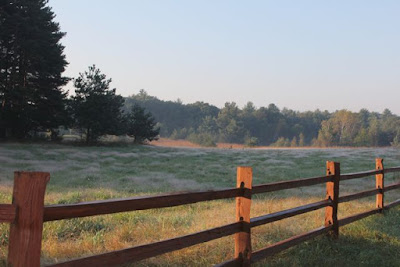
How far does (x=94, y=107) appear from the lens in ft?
129

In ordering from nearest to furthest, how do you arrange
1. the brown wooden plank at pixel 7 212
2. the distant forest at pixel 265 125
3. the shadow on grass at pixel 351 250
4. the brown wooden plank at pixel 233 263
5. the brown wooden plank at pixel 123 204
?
the brown wooden plank at pixel 7 212
the brown wooden plank at pixel 123 204
the brown wooden plank at pixel 233 263
the shadow on grass at pixel 351 250
the distant forest at pixel 265 125

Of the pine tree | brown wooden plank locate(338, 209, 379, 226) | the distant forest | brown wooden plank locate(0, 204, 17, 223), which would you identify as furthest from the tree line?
the distant forest

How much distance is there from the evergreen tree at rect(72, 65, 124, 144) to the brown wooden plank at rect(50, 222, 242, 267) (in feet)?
121

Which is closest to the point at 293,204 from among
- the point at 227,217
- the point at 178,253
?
the point at 227,217

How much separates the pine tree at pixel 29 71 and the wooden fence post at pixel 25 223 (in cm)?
3575

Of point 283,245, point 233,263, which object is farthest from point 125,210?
point 283,245

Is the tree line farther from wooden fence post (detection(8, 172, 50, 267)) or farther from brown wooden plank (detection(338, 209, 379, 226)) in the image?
wooden fence post (detection(8, 172, 50, 267))

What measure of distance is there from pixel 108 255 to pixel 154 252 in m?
0.58

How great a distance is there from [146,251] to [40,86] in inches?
1505

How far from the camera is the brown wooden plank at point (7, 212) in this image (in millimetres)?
2334

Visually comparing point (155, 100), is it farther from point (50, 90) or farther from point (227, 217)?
point (227, 217)

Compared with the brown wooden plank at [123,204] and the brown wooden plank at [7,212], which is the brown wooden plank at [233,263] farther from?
the brown wooden plank at [7,212]

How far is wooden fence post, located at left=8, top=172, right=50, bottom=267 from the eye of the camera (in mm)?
2354

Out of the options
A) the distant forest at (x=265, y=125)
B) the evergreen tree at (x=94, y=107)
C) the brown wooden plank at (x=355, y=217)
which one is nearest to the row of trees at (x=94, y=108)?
the evergreen tree at (x=94, y=107)
